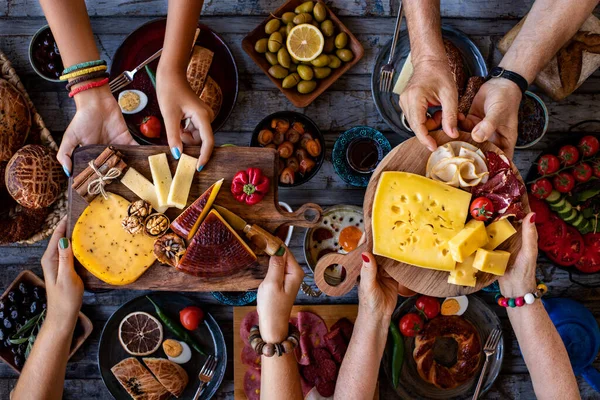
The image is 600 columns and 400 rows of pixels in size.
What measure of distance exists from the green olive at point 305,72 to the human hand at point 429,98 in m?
0.51

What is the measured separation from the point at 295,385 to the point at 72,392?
1398 mm

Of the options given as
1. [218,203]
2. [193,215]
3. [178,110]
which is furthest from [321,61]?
[193,215]

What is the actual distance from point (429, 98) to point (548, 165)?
85 cm

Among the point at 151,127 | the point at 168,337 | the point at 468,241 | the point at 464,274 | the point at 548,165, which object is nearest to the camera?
the point at 468,241

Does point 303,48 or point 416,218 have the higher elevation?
point 303,48

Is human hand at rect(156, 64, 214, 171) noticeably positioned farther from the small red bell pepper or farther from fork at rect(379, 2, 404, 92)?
fork at rect(379, 2, 404, 92)

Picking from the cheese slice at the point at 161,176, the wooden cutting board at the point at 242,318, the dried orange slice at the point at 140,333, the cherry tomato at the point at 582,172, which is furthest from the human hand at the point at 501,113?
the dried orange slice at the point at 140,333

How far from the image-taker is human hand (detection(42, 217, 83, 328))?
2.15m

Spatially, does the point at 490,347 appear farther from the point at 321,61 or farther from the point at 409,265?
the point at 321,61

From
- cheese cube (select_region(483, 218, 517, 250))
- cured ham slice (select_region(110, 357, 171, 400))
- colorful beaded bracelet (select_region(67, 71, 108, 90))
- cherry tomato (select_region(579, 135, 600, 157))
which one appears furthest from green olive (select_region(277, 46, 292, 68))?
cured ham slice (select_region(110, 357, 171, 400))

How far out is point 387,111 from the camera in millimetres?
2570

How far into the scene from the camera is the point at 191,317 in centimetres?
252

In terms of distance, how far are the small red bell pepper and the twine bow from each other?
1.75 ft

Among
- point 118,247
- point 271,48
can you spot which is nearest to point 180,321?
point 118,247
